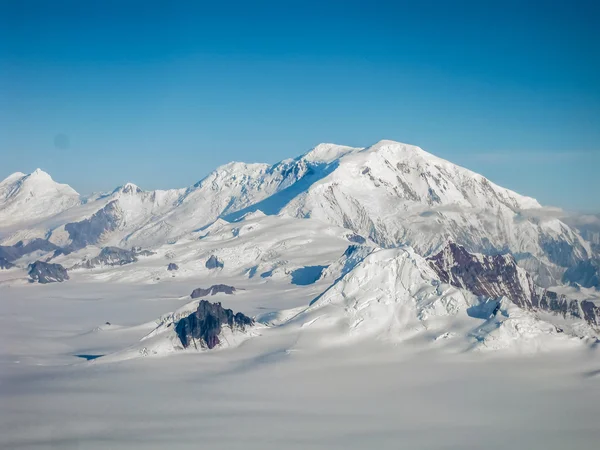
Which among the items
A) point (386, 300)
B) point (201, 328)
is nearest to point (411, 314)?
point (386, 300)

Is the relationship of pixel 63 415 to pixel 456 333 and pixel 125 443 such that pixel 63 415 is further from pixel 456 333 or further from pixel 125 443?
pixel 456 333

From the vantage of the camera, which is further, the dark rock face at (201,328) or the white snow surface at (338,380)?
the dark rock face at (201,328)

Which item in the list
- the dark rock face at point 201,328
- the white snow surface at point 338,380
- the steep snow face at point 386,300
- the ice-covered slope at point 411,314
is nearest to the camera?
the white snow surface at point 338,380

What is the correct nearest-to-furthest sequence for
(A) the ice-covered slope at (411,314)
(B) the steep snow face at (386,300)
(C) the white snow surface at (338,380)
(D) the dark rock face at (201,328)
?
(C) the white snow surface at (338,380) < (A) the ice-covered slope at (411,314) < (D) the dark rock face at (201,328) < (B) the steep snow face at (386,300)

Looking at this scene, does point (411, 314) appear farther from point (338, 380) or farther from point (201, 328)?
point (201, 328)

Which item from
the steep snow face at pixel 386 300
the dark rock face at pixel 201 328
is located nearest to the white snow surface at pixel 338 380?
the steep snow face at pixel 386 300

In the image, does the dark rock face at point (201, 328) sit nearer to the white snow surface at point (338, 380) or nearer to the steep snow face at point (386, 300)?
the white snow surface at point (338, 380)

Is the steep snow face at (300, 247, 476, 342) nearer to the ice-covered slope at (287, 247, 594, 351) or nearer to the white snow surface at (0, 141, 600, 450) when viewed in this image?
the ice-covered slope at (287, 247, 594, 351)

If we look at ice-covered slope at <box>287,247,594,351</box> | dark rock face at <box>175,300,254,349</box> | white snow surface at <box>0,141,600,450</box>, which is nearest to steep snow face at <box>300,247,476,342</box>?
ice-covered slope at <box>287,247,594,351</box>

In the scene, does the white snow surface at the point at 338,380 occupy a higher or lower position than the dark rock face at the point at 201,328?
lower

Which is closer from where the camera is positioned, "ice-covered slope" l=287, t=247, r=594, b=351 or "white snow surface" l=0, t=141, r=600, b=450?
"white snow surface" l=0, t=141, r=600, b=450

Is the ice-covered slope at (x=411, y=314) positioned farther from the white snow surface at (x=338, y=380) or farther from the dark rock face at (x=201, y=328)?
the dark rock face at (x=201, y=328)

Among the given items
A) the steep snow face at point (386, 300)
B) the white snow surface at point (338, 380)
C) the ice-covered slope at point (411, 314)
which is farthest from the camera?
the steep snow face at point (386, 300)
